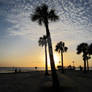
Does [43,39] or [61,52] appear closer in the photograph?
[43,39]

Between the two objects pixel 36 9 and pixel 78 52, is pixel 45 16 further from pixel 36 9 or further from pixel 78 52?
pixel 78 52

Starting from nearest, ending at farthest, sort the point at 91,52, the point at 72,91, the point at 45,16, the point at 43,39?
the point at 72,91 < the point at 45,16 < the point at 43,39 < the point at 91,52

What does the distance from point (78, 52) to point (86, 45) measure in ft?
12.5

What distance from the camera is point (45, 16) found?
1573 cm

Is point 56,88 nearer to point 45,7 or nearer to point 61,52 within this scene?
point 45,7

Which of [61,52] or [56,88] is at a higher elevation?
[61,52]

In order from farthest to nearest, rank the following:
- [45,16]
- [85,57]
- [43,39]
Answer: [85,57] < [43,39] < [45,16]

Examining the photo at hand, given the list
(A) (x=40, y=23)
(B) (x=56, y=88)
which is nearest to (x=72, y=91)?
(B) (x=56, y=88)

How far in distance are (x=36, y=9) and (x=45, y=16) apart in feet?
5.24

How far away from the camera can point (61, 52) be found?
144 ft

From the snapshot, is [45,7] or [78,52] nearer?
[45,7]

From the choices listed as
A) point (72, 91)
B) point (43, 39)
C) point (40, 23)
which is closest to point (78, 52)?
point (43, 39)

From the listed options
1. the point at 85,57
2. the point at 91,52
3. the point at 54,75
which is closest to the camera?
the point at 54,75

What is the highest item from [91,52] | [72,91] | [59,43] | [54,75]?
[59,43]
